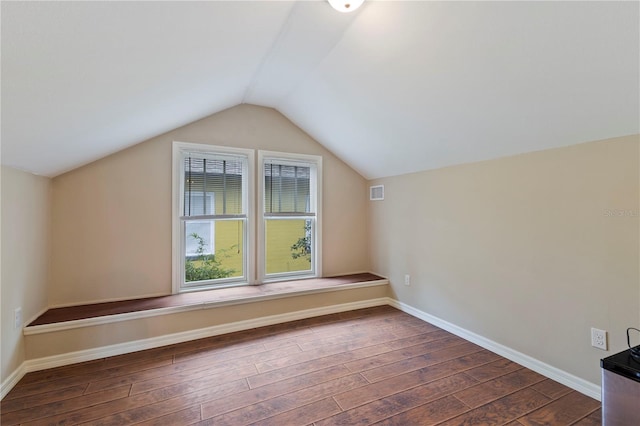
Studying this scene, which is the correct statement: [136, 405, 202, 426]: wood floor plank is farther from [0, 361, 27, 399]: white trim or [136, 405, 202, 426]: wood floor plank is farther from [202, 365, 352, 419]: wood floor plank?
[0, 361, 27, 399]: white trim

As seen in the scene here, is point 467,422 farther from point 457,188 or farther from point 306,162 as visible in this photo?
point 306,162

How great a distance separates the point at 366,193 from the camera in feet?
13.9

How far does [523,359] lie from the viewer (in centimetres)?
231

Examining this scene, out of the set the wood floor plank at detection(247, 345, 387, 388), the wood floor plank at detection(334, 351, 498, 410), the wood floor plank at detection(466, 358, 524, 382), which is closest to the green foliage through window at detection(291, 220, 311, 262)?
the wood floor plank at detection(247, 345, 387, 388)

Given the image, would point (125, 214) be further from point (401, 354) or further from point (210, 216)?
point (401, 354)

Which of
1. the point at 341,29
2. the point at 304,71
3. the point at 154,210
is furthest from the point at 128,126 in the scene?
the point at 341,29

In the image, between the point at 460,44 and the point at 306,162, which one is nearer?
the point at 460,44

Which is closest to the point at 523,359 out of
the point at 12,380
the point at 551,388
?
the point at 551,388

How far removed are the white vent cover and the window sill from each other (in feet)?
3.77

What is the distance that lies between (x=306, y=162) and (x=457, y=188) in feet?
6.42

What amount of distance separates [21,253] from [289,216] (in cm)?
253

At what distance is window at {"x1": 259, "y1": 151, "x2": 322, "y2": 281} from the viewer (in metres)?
3.64

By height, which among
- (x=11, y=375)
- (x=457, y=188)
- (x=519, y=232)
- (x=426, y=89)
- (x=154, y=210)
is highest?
Result: (x=426, y=89)

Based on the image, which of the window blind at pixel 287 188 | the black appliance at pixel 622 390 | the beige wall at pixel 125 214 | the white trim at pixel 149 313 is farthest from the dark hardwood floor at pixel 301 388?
the window blind at pixel 287 188
